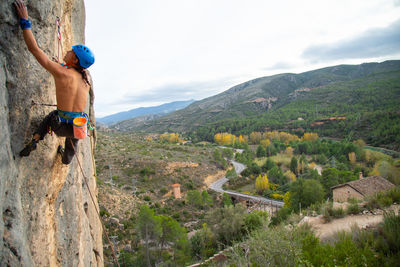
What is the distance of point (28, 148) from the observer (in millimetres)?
2896

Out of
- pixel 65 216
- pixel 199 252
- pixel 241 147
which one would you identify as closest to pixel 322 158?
pixel 241 147

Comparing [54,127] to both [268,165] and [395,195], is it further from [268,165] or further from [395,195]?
[268,165]

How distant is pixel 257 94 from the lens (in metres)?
187

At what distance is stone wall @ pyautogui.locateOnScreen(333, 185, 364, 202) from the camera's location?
67.7 feet

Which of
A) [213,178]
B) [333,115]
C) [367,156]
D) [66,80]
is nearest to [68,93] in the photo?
[66,80]

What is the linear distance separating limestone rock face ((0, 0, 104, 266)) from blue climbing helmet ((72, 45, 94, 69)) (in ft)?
2.13

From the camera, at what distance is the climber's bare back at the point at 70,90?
303 cm

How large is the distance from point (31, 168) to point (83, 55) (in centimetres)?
181

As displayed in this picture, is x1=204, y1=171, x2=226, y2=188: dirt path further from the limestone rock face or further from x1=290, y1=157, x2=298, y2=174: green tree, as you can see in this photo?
the limestone rock face

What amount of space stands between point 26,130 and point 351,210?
47.1 feet

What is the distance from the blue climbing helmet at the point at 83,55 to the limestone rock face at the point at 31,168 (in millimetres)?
649

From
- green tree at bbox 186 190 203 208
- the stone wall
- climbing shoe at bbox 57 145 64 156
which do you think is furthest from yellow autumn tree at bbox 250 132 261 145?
climbing shoe at bbox 57 145 64 156

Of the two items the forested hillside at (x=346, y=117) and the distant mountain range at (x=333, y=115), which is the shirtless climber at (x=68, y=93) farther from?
the distant mountain range at (x=333, y=115)

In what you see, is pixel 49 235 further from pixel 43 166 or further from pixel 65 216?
pixel 43 166
